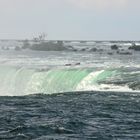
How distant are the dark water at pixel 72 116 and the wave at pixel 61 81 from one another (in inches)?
151

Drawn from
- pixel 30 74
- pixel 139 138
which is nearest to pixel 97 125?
pixel 139 138

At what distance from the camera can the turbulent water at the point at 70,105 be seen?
62.3ft

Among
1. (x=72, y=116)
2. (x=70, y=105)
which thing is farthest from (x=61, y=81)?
(x=72, y=116)

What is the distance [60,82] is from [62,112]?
12.4 m

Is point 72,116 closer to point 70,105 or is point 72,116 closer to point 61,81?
point 70,105

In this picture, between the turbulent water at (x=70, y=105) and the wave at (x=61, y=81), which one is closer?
the turbulent water at (x=70, y=105)

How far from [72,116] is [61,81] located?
45.3 feet

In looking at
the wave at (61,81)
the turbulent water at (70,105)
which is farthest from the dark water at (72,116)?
the wave at (61,81)

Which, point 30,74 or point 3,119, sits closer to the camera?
point 3,119

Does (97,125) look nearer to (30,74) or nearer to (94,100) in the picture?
(94,100)

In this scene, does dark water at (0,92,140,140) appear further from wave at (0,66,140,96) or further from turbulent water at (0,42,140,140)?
wave at (0,66,140,96)

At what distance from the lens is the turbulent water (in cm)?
1898

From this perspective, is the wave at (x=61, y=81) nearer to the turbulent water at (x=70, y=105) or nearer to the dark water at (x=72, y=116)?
the turbulent water at (x=70, y=105)

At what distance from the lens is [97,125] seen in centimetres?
2033
